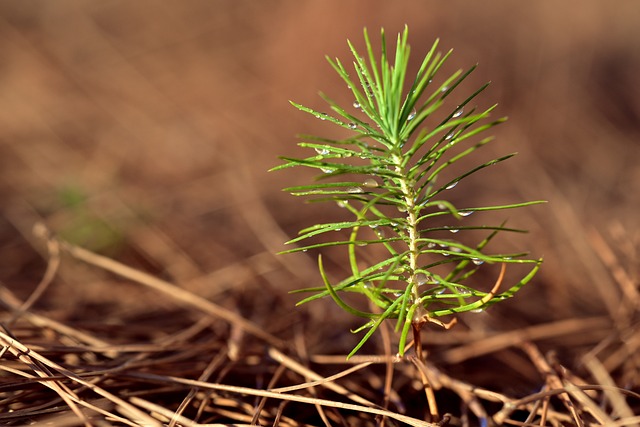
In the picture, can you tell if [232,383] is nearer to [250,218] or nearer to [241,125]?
[250,218]

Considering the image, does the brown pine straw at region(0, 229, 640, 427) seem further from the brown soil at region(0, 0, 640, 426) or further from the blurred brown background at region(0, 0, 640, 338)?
the blurred brown background at region(0, 0, 640, 338)

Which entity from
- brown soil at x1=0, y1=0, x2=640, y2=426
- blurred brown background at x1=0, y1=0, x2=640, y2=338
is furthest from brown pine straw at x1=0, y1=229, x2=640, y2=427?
blurred brown background at x1=0, y1=0, x2=640, y2=338

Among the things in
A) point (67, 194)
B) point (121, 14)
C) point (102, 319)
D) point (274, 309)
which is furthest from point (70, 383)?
point (121, 14)

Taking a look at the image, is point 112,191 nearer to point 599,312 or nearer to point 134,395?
point 134,395

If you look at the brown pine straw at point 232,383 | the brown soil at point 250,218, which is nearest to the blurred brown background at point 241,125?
the brown soil at point 250,218

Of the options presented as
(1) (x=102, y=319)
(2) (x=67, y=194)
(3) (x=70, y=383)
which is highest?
(2) (x=67, y=194)

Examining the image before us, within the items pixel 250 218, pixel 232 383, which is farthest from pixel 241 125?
pixel 232 383

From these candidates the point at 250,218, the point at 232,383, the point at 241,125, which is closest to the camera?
the point at 232,383
